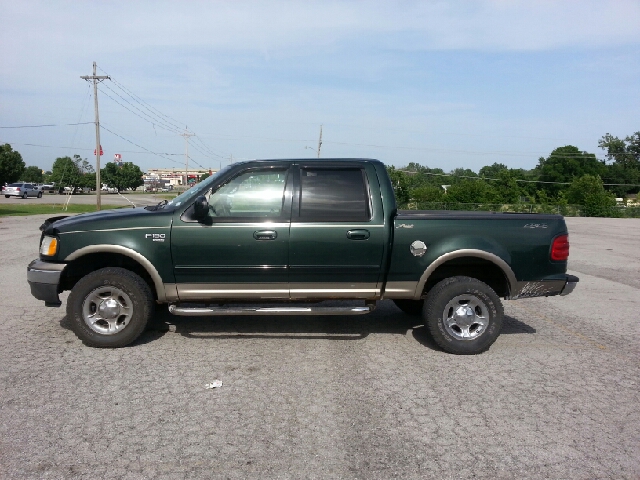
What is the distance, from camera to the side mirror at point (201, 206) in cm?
503

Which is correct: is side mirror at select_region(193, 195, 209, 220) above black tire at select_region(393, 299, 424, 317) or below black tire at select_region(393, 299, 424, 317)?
above

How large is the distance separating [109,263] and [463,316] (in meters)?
3.74

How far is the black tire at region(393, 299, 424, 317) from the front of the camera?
670cm

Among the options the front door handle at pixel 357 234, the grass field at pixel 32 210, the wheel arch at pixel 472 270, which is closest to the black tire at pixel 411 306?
the wheel arch at pixel 472 270

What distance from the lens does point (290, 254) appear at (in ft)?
17.3

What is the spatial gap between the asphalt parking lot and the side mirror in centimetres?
140

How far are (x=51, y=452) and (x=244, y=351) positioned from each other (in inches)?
87.5

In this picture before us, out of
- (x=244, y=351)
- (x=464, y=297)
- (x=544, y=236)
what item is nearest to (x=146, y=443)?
(x=244, y=351)

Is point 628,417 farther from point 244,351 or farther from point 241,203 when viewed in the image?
point 241,203

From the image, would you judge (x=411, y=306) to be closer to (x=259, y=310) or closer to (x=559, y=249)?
(x=559, y=249)

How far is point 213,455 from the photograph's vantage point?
3363mm

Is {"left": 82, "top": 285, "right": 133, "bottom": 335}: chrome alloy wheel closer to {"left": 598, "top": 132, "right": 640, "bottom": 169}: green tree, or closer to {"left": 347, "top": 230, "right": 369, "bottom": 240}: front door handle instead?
{"left": 347, "top": 230, "right": 369, "bottom": 240}: front door handle

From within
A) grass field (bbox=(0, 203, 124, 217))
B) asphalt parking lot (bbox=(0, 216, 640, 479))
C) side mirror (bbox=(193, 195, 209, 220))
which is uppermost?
side mirror (bbox=(193, 195, 209, 220))

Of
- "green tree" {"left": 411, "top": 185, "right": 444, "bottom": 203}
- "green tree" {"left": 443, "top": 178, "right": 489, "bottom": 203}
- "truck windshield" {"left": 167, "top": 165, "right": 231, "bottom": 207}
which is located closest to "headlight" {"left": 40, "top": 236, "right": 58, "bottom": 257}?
"truck windshield" {"left": 167, "top": 165, "right": 231, "bottom": 207}
